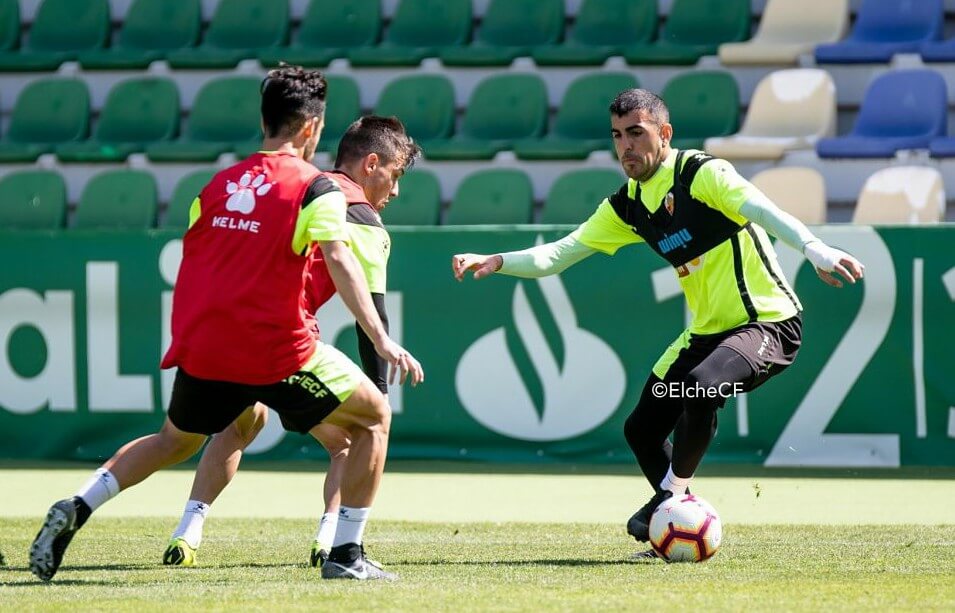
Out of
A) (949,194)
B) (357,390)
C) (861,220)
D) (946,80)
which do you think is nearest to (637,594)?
(357,390)

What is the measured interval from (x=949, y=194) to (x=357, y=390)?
8.81 m

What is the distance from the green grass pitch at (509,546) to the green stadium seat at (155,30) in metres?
6.98

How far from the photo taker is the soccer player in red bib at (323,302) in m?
6.65

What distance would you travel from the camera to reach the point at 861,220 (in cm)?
1247

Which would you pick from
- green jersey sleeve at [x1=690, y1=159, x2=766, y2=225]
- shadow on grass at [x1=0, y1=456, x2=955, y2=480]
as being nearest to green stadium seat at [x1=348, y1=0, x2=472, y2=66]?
shadow on grass at [x1=0, y1=456, x2=955, y2=480]

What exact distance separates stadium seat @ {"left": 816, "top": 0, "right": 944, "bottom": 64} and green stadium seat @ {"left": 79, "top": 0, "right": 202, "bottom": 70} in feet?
23.0

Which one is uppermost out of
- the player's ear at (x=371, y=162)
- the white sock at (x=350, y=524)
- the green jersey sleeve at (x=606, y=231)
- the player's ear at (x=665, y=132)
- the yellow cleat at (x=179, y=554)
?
the player's ear at (x=665, y=132)

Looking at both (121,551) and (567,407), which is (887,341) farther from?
(121,551)

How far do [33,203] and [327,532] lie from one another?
9.25m

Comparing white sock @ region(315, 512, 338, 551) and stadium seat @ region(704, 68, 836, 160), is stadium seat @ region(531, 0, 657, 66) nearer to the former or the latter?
stadium seat @ region(704, 68, 836, 160)

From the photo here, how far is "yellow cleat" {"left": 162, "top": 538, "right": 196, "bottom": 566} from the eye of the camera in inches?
260

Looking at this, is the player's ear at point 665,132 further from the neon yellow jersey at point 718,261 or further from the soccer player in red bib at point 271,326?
the soccer player in red bib at point 271,326

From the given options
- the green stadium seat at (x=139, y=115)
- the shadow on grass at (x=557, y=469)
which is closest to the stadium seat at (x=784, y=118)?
the shadow on grass at (x=557, y=469)

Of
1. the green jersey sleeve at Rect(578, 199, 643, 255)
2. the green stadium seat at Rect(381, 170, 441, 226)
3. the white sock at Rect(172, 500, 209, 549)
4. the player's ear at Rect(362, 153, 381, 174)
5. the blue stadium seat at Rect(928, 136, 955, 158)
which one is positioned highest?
the player's ear at Rect(362, 153, 381, 174)
